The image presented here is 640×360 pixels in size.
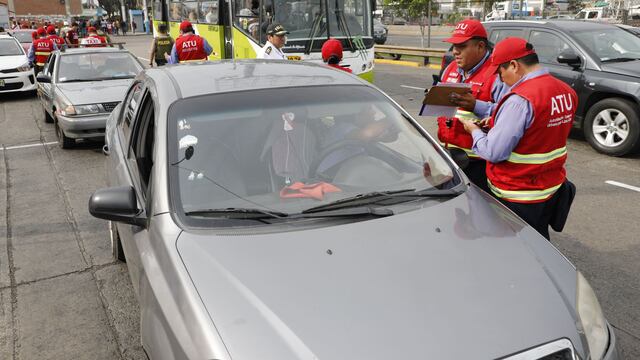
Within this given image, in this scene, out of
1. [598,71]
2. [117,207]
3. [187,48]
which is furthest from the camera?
[187,48]

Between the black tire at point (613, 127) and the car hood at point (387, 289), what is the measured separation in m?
5.63

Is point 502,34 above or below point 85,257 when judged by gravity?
above

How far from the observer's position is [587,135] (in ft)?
25.5

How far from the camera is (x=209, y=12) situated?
40.6 feet

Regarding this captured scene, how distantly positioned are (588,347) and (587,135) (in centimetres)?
655

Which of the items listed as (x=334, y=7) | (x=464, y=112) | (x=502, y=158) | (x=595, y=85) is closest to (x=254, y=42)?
(x=334, y=7)

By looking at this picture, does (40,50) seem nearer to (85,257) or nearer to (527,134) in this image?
(85,257)

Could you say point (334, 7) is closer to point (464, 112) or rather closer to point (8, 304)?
point (464, 112)

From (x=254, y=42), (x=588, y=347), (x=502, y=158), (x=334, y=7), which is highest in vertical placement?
(x=334, y=7)

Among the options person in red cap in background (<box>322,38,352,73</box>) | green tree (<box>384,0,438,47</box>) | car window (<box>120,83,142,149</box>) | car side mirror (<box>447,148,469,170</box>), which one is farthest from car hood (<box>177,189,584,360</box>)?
green tree (<box>384,0,438,47</box>)

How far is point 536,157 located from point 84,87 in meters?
7.57

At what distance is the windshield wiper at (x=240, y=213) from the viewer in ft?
8.10

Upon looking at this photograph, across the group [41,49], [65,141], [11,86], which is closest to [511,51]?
[65,141]

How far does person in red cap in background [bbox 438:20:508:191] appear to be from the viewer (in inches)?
146
